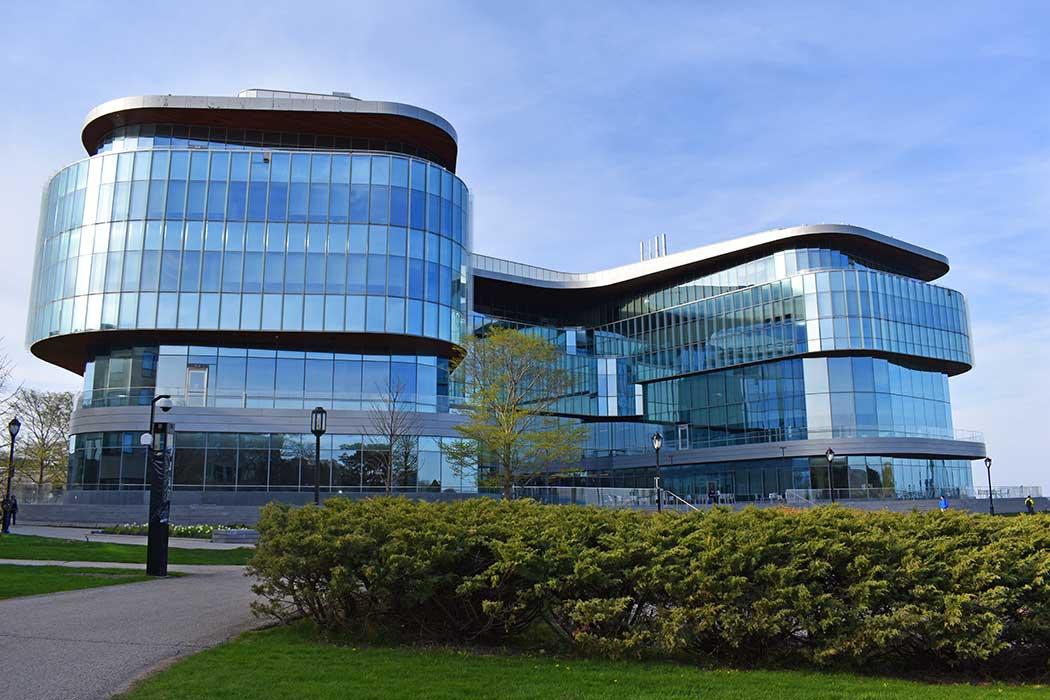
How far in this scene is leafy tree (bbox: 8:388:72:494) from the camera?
214 ft

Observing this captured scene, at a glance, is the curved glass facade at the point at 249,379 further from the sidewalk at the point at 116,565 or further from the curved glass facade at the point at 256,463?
the sidewalk at the point at 116,565

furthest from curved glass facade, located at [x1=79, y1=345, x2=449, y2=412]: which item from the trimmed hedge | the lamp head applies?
the trimmed hedge

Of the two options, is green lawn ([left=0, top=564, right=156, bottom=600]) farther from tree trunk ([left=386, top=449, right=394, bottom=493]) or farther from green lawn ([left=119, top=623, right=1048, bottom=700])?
tree trunk ([left=386, top=449, right=394, bottom=493])

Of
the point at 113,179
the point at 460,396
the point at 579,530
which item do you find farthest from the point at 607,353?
the point at 579,530

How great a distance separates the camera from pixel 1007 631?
34.1 feet

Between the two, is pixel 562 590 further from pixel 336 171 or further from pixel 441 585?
pixel 336 171

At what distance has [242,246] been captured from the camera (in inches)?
1941

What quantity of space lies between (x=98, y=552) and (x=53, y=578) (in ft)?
24.0

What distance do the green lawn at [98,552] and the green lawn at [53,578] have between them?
2.99m

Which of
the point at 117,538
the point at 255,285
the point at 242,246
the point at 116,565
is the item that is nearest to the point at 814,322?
the point at 255,285

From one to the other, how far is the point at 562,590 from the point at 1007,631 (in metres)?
5.50

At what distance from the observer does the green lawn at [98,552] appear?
22.6 metres

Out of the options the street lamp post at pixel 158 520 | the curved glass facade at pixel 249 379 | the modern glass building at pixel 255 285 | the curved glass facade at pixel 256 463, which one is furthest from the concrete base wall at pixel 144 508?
the street lamp post at pixel 158 520

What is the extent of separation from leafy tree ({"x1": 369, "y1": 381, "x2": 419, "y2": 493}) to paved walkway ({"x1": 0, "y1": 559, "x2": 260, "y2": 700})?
30723 mm
